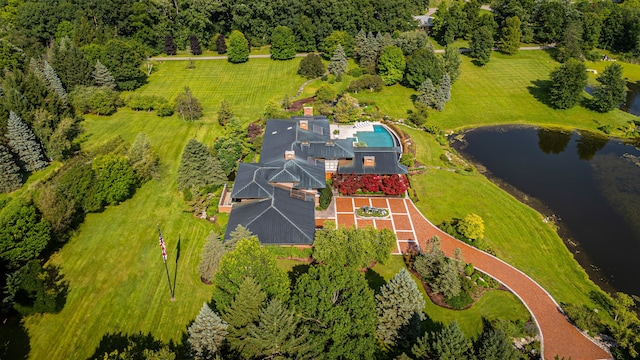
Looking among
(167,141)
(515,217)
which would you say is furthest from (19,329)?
(515,217)

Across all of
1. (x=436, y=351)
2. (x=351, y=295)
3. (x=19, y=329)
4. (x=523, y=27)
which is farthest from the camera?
(x=523, y=27)

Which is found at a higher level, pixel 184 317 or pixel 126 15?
pixel 126 15

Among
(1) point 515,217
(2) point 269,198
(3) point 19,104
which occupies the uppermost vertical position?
(3) point 19,104

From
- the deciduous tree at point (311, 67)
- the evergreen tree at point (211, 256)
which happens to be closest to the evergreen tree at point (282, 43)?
the deciduous tree at point (311, 67)

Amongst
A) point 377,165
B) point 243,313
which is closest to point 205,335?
point 243,313

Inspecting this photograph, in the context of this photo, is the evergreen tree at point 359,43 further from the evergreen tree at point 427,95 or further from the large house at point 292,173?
the large house at point 292,173

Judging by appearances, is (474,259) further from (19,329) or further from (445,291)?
(19,329)


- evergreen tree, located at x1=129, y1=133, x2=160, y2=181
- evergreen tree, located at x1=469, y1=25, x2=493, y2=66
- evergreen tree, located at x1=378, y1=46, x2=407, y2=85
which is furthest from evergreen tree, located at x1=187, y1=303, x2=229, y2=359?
evergreen tree, located at x1=469, y1=25, x2=493, y2=66

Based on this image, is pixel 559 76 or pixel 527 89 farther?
pixel 527 89
